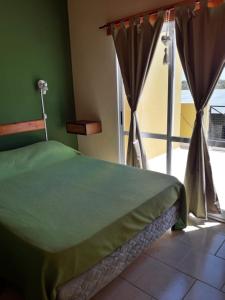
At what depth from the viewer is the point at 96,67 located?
3.19m

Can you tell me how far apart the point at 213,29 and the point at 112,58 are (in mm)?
1233

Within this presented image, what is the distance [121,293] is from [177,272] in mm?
468

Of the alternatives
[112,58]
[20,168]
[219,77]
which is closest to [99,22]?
[112,58]

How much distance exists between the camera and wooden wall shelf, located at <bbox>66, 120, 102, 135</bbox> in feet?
10.3

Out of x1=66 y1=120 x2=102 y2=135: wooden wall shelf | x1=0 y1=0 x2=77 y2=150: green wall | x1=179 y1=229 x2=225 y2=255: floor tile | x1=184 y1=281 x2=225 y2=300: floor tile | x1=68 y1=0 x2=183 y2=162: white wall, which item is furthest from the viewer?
x1=66 y1=120 x2=102 y2=135: wooden wall shelf

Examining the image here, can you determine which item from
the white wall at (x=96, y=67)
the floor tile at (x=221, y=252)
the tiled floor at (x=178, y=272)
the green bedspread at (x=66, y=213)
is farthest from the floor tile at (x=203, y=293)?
the white wall at (x=96, y=67)

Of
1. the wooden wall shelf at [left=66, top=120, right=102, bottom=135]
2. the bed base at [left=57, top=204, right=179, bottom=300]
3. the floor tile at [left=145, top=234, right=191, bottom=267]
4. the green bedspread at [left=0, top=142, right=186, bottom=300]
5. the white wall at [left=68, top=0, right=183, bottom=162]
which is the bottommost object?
the floor tile at [left=145, top=234, right=191, bottom=267]

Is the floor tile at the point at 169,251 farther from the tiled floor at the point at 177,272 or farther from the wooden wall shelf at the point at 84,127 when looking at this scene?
the wooden wall shelf at the point at 84,127

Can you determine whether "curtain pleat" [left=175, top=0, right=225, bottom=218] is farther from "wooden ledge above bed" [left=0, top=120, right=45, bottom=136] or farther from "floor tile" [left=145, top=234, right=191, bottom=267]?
"wooden ledge above bed" [left=0, top=120, right=45, bottom=136]

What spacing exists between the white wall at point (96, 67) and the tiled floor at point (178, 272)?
57.1 inches

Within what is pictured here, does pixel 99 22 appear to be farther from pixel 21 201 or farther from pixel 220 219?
pixel 220 219

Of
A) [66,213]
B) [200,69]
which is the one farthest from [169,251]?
[200,69]

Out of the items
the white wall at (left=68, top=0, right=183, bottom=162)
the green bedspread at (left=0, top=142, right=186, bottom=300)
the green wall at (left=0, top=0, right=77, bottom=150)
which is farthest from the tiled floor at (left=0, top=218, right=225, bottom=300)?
the green wall at (left=0, top=0, right=77, bottom=150)

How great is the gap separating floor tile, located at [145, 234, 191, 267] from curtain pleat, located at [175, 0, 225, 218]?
1.58 ft
